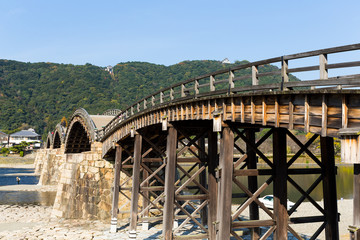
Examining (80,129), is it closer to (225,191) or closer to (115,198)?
(115,198)

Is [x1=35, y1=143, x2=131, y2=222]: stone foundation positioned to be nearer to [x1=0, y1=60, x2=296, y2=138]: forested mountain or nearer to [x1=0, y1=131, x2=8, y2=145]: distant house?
[x1=0, y1=60, x2=296, y2=138]: forested mountain

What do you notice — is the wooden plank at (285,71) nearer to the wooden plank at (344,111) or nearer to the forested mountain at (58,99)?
the wooden plank at (344,111)

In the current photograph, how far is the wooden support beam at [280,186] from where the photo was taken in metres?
9.27

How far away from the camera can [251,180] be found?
1238 centimetres

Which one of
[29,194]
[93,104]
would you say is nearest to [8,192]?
[29,194]

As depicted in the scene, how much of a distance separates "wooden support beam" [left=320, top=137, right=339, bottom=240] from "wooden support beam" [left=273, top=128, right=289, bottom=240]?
3.64 ft

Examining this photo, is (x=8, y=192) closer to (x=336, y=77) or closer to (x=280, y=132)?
(x=280, y=132)

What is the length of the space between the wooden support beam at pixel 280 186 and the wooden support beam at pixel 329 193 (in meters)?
1.11

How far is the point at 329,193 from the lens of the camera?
30.1 feet

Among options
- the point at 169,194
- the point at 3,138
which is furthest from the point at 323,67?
the point at 3,138

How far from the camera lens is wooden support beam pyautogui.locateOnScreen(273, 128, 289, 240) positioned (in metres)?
9.27

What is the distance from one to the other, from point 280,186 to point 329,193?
4.34 ft

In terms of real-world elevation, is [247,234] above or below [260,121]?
below

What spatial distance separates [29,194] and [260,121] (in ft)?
136
